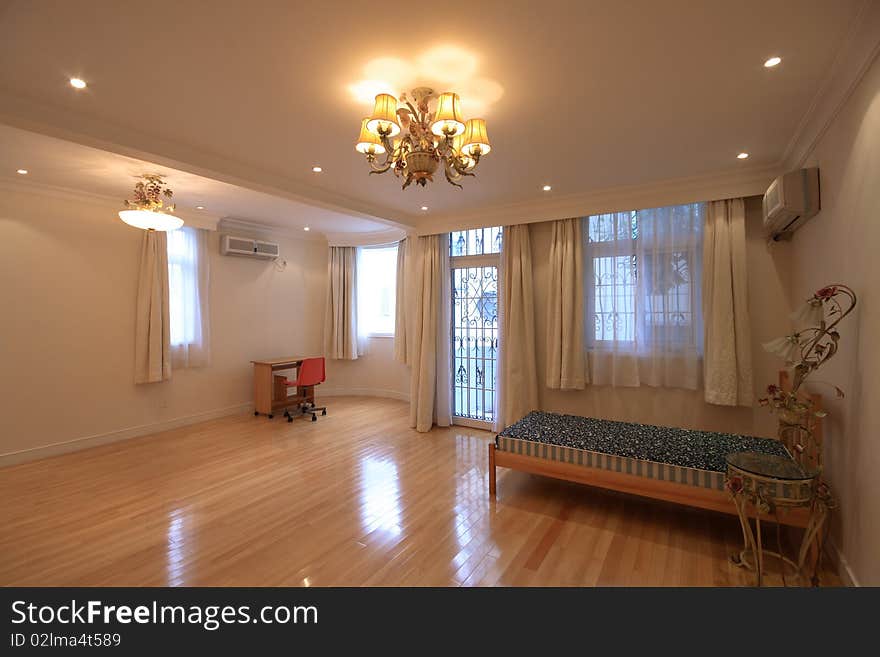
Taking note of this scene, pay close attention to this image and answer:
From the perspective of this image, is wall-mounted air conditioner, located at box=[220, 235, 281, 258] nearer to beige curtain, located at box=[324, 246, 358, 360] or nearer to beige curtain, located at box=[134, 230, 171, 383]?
beige curtain, located at box=[134, 230, 171, 383]

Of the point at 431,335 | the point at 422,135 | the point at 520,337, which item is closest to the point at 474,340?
the point at 431,335

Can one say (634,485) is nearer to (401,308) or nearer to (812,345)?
(812,345)

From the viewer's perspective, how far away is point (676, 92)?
2.15m

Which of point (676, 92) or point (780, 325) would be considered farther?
point (780, 325)

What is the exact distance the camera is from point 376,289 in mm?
6766

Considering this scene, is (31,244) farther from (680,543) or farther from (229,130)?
(680,543)

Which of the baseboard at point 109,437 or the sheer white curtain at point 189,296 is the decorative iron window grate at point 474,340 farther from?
the sheer white curtain at point 189,296

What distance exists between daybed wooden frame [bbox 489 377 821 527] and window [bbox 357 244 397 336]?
12.9ft

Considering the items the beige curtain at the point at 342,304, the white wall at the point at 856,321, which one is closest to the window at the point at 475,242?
the beige curtain at the point at 342,304

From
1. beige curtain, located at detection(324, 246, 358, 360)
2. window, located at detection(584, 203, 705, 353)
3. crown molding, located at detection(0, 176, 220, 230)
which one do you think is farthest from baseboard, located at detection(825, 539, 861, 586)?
crown molding, located at detection(0, 176, 220, 230)

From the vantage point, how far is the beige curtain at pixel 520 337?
4397 millimetres

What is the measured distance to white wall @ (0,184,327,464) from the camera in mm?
3691
